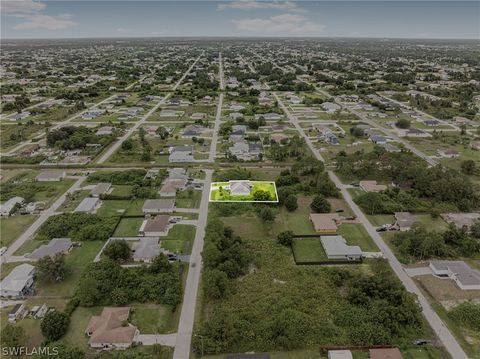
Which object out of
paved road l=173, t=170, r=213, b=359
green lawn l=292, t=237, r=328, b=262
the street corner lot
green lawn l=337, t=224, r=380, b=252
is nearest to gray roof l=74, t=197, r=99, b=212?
paved road l=173, t=170, r=213, b=359

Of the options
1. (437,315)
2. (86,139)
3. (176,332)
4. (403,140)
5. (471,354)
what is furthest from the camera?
(403,140)

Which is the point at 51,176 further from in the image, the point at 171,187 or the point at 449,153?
the point at 449,153

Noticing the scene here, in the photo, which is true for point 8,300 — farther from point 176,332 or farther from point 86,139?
point 86,139

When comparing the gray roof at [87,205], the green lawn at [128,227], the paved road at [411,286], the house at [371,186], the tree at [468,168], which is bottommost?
the paved road at [411,286]

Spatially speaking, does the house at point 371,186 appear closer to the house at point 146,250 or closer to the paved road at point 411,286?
the paved road at point 411,286

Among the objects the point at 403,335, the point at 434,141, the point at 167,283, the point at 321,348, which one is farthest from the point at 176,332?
the point at 434,141

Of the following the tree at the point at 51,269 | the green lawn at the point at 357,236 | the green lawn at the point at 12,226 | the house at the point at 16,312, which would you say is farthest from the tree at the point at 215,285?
the green lawn at the point at 12,226

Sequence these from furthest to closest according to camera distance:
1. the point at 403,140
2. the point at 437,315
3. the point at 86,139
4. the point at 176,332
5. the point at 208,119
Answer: the point at 208,119
the point at 403,140
the point at 86,139
the point at 437,315
the point at 176,332

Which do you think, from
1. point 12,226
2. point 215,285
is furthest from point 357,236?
point 12,226
